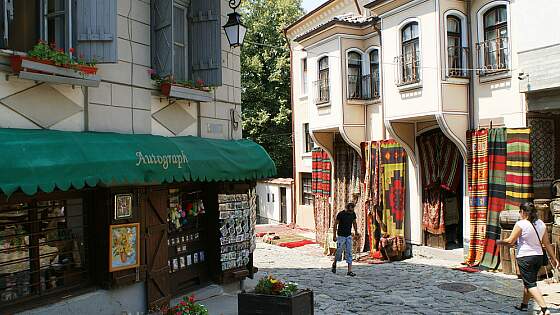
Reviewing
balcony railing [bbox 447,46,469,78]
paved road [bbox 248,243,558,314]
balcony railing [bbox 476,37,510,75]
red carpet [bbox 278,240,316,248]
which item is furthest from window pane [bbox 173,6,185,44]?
red carpet [bbox 278,240,316,248]

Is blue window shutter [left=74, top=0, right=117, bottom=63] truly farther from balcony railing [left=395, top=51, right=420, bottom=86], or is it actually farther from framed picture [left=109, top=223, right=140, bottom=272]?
balcony railing [left=395, top=51, right=420, bottom=86]

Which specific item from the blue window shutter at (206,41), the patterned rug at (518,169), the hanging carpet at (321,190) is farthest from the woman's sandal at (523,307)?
the hanging carpet at (321,190)

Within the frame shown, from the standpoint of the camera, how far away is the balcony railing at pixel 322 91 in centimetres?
1936

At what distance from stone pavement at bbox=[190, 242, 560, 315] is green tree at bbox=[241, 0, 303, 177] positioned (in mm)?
14962

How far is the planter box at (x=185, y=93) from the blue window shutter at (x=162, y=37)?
0.24 m

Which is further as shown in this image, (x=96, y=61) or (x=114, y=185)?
(x=114, y=185)

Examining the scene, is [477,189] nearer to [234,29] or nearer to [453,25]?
[453,25]

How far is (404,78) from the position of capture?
50.1ft

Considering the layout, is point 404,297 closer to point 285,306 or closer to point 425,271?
point 425,271

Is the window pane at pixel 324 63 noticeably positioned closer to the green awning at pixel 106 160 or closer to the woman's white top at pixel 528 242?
the green awning at pixel 106 160

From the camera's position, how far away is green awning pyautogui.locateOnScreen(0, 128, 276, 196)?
609 cm

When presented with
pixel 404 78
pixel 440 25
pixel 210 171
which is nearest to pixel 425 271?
pixel 404 78

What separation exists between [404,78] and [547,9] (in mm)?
4214

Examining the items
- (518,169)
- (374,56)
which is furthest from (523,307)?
(374,56)
